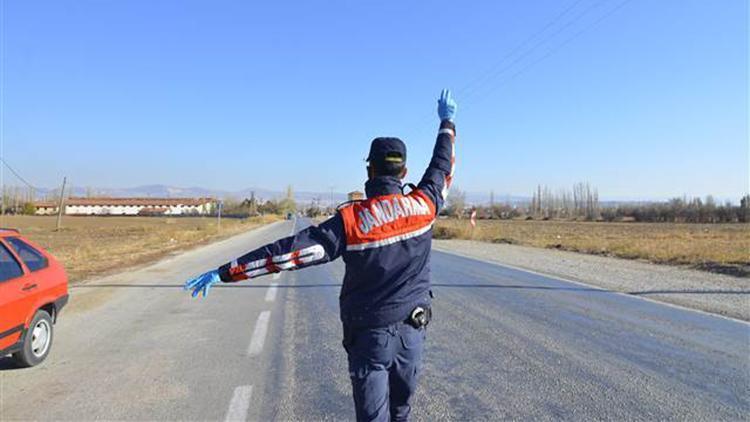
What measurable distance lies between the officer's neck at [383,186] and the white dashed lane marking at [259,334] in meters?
4.08

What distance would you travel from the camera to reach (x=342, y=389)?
5051mm

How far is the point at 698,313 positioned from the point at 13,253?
9.70 m

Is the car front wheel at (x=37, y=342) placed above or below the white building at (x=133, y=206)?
below

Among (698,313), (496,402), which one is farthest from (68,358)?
(698,313)

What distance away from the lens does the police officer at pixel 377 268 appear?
2.78 meters

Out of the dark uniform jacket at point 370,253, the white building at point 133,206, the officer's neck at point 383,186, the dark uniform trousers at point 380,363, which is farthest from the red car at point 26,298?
the white building at point 133,206

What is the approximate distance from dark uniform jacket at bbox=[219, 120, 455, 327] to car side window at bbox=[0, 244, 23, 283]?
405 cm

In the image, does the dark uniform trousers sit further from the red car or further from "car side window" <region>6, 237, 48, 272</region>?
"car side window" <region>6, 237, 48, 272</region>

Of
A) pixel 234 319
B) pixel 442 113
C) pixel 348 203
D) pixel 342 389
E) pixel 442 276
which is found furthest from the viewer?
pixel 442 276

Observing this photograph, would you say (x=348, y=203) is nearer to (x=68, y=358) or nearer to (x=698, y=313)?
(x=68, y=358)

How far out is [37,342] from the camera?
6039 mm

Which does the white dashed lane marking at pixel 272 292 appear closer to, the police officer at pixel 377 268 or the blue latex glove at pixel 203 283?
the blue latex glove at pixel 203 283

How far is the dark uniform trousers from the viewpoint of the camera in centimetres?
278

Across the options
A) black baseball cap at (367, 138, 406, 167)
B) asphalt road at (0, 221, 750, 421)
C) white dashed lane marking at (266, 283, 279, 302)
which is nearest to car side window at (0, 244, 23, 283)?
asphalt road at (0, 221, 750, 421)
